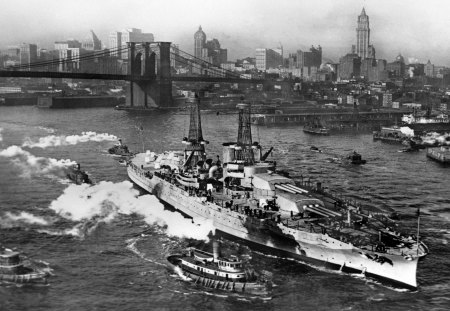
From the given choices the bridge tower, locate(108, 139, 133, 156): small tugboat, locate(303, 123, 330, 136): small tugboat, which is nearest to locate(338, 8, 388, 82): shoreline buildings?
the bridge tower

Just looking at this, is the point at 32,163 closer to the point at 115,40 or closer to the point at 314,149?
the point at 314,149

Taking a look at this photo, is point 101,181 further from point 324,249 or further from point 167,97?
point 167,97

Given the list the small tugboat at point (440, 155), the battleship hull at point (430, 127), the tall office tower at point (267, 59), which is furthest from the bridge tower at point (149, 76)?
the tall office tower at point (267, 59)

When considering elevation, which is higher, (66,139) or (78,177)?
(66,139)

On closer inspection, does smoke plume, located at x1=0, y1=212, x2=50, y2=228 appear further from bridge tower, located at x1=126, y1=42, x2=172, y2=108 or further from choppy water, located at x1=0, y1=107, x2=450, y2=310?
bridge tower, located at x1=126, y1=42, x2=172, y2=108

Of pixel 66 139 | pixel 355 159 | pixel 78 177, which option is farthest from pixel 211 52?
pixel 78 177

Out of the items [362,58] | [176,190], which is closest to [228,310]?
[176,190]
